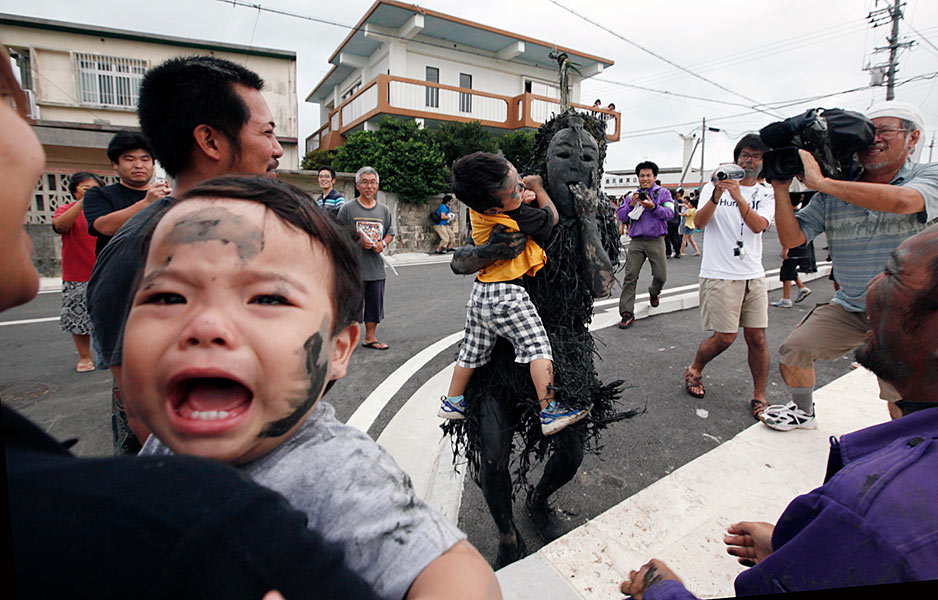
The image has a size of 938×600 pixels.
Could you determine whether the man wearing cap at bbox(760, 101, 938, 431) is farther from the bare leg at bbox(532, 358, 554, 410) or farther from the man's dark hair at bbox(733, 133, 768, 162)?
the man's dark hair at bbox(733, 133, 768, 162)

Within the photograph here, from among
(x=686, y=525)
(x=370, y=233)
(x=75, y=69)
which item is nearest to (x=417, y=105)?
(x=75, y=69)

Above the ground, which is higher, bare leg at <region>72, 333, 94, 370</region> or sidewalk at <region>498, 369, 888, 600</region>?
bare leg at <region>72, 333, 94, 370</region>

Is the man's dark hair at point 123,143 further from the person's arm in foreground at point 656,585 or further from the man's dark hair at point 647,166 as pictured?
the man's dark hair at point 647,166

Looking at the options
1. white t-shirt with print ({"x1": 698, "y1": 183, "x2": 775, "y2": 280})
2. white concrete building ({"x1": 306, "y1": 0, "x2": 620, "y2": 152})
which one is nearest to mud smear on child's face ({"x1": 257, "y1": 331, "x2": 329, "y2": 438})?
white concrete building ({"x1": 306, "y1": 0, "x2": 620, "y2": 152})

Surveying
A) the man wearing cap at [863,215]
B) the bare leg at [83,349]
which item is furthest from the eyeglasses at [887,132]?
the bare leg at [83,349]

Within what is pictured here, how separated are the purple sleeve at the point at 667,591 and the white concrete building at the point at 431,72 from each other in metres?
1.28

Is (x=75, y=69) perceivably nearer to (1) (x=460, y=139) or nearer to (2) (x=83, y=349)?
(2) (x=83, y=349)

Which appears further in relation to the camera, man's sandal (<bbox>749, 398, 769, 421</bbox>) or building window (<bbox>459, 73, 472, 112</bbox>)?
man's sandal (<bbox>749, 398, 769, 421</bbox>)

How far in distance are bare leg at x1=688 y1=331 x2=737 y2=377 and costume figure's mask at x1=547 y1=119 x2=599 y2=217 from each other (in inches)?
84.3

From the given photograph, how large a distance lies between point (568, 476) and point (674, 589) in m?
1.04

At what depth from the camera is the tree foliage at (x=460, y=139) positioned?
407 inches

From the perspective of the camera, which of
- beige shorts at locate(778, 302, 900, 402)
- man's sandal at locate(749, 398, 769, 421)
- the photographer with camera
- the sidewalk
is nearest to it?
the sidewalk

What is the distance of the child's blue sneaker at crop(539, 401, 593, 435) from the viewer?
1.73 m

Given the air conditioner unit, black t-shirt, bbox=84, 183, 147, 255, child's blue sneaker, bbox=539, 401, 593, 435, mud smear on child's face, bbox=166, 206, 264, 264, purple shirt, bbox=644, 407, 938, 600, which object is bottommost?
child's blue sneaker, bbox=539, 401, 593, 435
